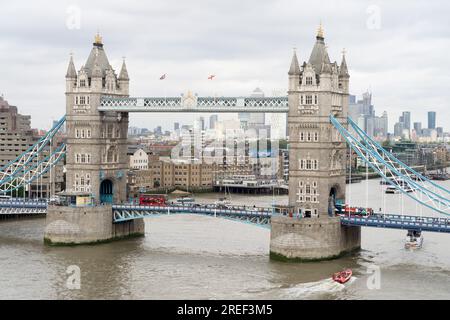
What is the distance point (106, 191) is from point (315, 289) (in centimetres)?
2987

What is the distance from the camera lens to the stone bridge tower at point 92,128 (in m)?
72.6

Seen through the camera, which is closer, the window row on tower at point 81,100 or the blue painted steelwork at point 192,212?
the blue painted steelwork at point 192,212

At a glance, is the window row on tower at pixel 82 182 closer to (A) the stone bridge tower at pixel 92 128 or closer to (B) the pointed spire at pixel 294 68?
(A) the stone bridge tower at pixel 92 128

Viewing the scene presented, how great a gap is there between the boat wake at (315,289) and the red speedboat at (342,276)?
0.26 m

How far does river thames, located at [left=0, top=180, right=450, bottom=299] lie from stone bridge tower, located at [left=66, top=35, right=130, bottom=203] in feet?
21.8

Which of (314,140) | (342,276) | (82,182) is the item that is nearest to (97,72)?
(82,182)

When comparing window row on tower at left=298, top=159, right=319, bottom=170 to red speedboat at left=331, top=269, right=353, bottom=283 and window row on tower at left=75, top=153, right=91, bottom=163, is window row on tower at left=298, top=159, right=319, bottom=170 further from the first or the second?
window row on tower at left=75, top=153, right=91, bottom=163

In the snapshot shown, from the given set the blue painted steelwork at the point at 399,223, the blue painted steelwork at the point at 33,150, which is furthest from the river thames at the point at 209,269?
the blue painted steelwork at the point at 33,150

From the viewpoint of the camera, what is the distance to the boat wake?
5133 centimetres

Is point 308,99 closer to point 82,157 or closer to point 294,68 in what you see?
point 294,68

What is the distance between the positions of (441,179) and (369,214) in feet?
438

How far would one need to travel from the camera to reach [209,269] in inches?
2331

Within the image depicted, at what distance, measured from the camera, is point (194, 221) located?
3467 inches
